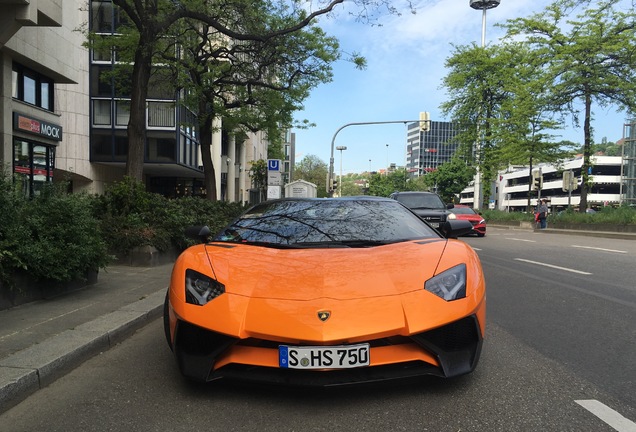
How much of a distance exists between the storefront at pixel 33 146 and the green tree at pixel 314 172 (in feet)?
191

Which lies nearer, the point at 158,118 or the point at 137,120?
the point at 137,120

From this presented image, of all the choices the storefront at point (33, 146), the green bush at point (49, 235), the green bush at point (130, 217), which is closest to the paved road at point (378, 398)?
the green bush at point (49, 235)

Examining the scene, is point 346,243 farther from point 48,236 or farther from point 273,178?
point 273,178

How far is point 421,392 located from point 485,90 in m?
39.0

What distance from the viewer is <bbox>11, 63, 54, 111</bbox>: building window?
1492 cm

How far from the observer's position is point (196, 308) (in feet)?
9.17

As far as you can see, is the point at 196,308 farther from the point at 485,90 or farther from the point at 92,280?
the point at 485,90

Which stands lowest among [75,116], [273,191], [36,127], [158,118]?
[273,191]

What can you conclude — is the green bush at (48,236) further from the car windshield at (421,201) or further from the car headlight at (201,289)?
the car windshield at (421,201)

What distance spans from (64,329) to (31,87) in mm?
15140

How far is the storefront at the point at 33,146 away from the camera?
589 inches

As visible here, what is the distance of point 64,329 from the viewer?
412cm

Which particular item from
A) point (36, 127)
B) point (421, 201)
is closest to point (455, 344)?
point (421, 201)

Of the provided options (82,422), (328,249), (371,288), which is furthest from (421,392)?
(82,422)
